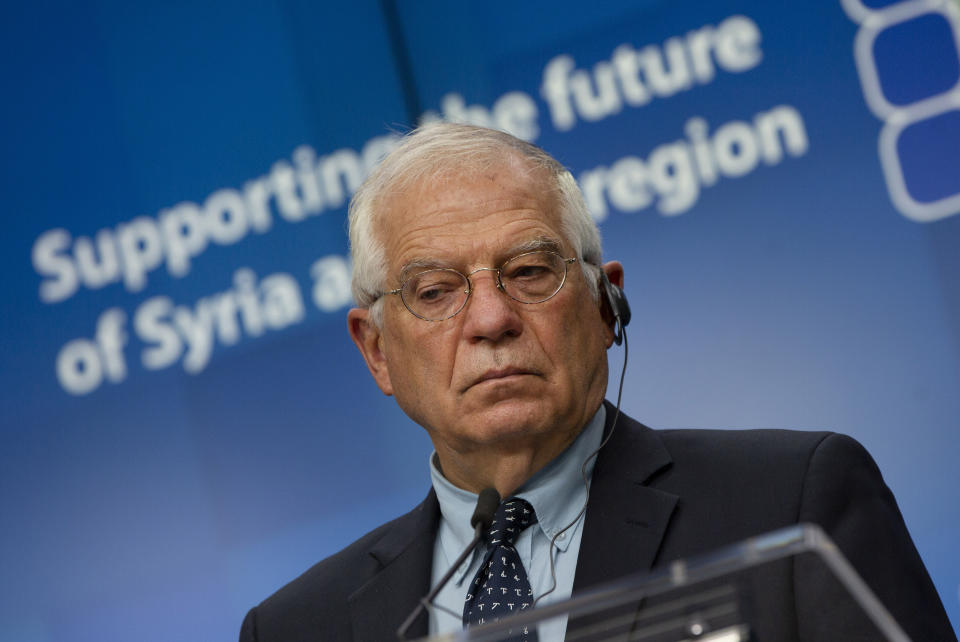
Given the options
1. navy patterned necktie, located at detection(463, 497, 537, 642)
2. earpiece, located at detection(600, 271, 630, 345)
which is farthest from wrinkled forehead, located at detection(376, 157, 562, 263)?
navy patterned necktie, located at detection(463, 497, 537, 642)

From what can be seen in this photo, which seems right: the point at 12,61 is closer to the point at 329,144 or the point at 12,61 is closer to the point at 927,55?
the point at 329,144

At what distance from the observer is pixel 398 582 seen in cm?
204

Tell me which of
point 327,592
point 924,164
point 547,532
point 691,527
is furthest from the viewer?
point 924,164

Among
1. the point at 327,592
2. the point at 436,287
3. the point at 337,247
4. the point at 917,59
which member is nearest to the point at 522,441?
the point at 436,287

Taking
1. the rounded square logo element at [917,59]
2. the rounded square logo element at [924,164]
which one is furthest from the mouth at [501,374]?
the rounded square logo element at [917,59]

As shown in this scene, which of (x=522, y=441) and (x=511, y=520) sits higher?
(x=522, y=441)

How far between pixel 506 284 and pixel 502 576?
503 millimetres

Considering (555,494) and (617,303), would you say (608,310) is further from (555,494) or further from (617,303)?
(555,494)

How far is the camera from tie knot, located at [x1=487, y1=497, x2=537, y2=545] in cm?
193

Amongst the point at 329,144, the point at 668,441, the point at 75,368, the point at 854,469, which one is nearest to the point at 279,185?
the point at 329,144

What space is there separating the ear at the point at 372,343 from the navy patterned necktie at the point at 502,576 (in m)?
0.39

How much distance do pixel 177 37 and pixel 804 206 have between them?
6.63 feet

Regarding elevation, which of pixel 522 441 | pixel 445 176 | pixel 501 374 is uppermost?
pixel 445 176

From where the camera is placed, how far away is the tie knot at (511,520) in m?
1.93
